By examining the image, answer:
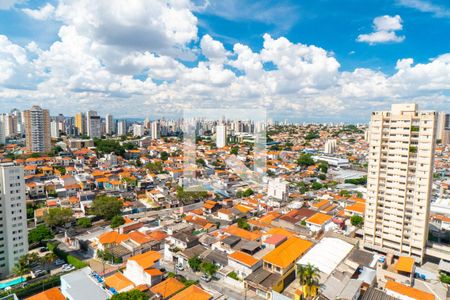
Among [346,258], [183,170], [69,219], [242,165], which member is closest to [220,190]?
[183,170]

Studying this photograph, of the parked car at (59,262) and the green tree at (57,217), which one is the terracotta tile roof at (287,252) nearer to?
the parked car at (59,262)

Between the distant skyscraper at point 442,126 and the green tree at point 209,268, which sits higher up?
the distant skyscraper at point 442,126

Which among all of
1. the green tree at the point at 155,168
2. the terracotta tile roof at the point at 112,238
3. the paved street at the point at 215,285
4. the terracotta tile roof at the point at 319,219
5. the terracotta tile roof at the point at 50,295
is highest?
the green tree at the point at 155,168

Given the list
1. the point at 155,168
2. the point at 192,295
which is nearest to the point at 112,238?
the point at 192,295

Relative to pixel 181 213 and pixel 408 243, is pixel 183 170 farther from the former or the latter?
pixel 408 243

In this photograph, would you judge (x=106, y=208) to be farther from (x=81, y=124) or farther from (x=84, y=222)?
(x=81, y=124)

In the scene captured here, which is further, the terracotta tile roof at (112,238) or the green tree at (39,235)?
the green tree at (39,235)

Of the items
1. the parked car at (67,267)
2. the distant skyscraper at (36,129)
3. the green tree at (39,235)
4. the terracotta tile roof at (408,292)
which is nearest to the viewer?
the terracotta tile roof at (408,292)

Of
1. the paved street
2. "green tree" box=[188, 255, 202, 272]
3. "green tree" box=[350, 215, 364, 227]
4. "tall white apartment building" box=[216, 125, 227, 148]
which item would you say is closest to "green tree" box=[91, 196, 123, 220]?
the paved street

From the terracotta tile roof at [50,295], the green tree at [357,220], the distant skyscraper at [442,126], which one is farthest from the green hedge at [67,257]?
the distant skyscraper at [442,126]
